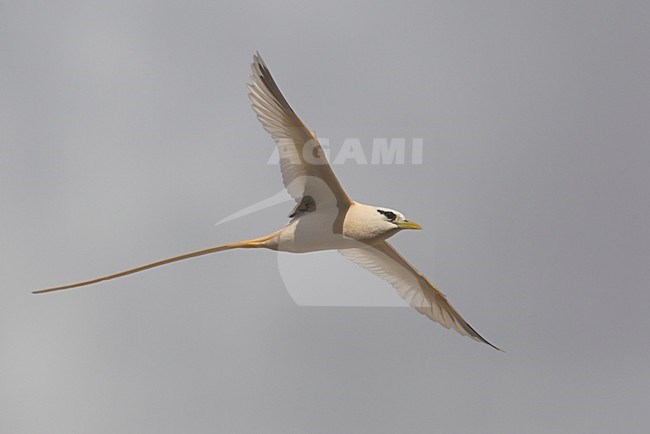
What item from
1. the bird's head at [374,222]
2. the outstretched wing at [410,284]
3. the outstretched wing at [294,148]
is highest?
the outstretched wing at [294,148]

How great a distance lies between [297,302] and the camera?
9836mm

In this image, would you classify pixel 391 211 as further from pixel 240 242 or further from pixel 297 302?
pixel 297 302

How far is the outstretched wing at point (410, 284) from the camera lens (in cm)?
946

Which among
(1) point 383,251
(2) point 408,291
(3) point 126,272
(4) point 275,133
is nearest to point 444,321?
(2) point 408,291

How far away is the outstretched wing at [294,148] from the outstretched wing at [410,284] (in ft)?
4.00

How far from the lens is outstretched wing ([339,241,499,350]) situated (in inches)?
372

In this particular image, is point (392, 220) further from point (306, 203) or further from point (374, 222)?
point (306, 203)

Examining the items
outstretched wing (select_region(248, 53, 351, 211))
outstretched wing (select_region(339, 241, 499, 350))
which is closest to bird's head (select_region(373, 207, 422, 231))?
outstretched wing (select_region(248, 53, 351, 211))

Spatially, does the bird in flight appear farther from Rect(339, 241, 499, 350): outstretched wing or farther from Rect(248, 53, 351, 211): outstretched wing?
Rect(339, 241, 499, 350): outstretched wing

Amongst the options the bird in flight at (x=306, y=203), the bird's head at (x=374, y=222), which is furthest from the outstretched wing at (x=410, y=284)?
the bird's head at (x=374, y=222)

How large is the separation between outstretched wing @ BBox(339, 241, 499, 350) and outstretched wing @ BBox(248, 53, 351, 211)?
4.00 ft

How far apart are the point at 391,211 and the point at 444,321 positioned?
2.46 meters

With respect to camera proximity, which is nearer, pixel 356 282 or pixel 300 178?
pixel 300 178

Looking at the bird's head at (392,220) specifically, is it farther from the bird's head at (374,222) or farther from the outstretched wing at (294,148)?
the outstretched wing at (294,148)
